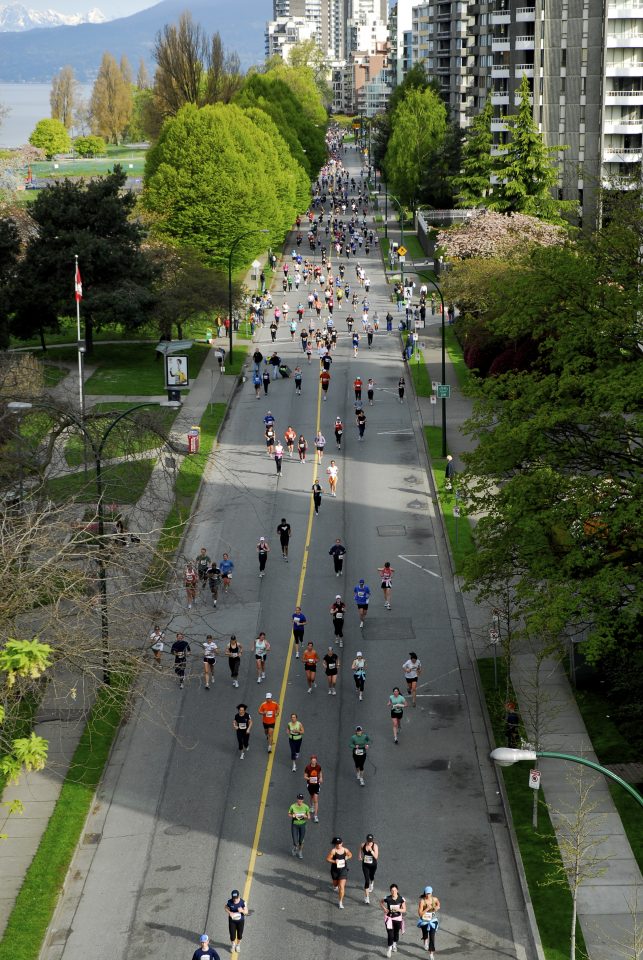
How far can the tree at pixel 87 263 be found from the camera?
217 feet

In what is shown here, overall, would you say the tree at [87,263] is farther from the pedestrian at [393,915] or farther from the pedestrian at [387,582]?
the pedestrian at [393,915]

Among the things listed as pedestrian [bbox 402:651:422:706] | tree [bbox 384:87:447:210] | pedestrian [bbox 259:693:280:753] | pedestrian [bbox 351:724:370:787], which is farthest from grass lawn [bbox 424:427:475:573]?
tree [bbox 384:87:447:210]

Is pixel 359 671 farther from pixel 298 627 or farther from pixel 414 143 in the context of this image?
pixel 414 143

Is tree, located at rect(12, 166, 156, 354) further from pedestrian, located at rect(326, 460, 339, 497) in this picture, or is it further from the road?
the road

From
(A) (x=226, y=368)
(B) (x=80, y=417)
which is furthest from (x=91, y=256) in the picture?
(B) (x=80, y=417)

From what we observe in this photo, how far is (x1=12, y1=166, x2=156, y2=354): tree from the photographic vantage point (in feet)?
217

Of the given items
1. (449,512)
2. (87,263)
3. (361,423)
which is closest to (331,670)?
(449,512)

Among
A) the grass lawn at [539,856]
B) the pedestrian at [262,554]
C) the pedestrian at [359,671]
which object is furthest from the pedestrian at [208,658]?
the pedestrian at [262,554]

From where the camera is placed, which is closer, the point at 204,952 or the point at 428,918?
the point at 204,952

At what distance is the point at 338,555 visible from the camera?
38.9m

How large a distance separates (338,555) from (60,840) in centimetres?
1579

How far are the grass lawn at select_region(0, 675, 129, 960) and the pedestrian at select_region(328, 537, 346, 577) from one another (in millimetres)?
9755

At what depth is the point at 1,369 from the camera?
3819 cm

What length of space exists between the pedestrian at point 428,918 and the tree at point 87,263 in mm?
48364
